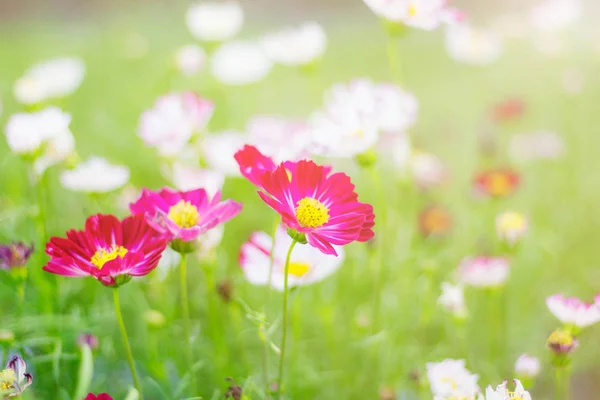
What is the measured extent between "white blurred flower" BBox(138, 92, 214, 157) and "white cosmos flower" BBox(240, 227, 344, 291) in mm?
195

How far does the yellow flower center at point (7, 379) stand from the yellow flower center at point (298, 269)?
0.86ft

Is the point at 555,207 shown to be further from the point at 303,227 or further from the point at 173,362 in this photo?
the point at 303,227

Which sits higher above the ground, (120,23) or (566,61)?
(120,23)

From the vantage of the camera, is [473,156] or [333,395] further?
[473,156]

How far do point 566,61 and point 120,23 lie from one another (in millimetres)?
2002

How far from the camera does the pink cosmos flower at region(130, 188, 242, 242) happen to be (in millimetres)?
463

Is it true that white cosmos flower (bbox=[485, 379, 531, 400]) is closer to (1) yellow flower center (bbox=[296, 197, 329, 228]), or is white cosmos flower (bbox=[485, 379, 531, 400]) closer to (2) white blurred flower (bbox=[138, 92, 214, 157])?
(1) yellow flower center (bbox=[296, 197, 329, 228])

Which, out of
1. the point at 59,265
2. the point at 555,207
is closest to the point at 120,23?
the point at 555,207

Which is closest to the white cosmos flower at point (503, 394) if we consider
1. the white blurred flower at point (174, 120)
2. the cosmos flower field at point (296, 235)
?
the cosmos flower field at point (296, 235)

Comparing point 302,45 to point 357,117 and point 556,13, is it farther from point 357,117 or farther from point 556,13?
point 556,13

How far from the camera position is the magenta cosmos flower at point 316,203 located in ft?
1.42

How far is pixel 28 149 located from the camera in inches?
26.7

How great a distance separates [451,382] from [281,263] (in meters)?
0.20

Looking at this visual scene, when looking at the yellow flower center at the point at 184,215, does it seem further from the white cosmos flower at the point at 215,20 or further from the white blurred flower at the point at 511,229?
the white cosmos flower at the point at 215,20
